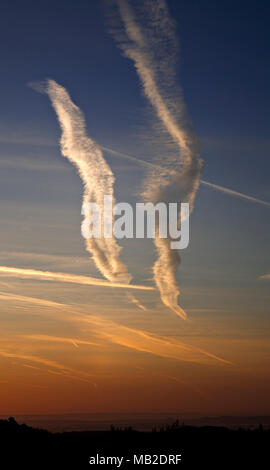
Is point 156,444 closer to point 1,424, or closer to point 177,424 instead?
point 177,424

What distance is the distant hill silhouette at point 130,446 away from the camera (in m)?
32.8

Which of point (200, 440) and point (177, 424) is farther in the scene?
point (177, 424)

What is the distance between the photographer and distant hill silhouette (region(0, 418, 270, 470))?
32.8 meters

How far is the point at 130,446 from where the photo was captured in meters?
35.3
